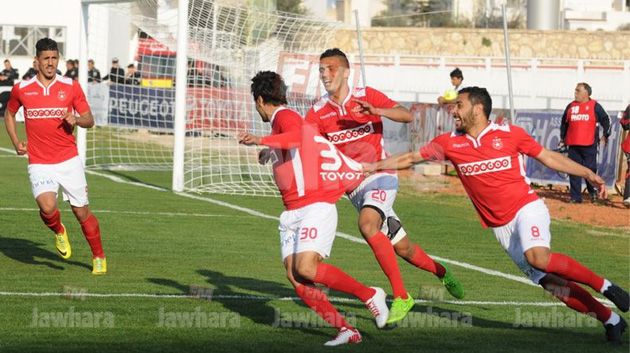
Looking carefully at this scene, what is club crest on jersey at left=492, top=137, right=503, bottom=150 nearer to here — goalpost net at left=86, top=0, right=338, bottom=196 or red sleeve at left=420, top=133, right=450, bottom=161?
red sleeve at left=420, top=133, right=450, bottom=161

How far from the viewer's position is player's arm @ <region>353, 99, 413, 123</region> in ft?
32.7

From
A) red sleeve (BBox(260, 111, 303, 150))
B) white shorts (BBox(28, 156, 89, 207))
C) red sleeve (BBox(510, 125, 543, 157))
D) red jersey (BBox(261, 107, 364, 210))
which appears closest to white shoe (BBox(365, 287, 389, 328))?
red jersey (BBox(261, 107, 364, 210))

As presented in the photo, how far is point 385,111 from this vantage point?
405 inches

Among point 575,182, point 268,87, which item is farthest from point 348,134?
point 575,182

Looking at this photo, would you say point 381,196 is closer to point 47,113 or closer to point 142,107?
point 47,113

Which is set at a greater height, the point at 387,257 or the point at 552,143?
the point at 552,143

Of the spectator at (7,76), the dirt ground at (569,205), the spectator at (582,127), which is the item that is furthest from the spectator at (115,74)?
the spectator at (582,127)

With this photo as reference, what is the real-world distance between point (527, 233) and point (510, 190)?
372 millimetres

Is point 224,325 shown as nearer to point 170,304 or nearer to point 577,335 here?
point 170,304

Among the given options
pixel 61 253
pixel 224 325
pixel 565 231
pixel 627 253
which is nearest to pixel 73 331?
pixel 224 325

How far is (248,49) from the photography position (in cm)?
2367

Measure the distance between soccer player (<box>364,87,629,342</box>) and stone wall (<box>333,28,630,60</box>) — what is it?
4245 centimetres

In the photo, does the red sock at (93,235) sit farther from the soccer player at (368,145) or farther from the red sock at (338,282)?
the red sock at (338,282)

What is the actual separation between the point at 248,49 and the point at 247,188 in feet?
8.65
